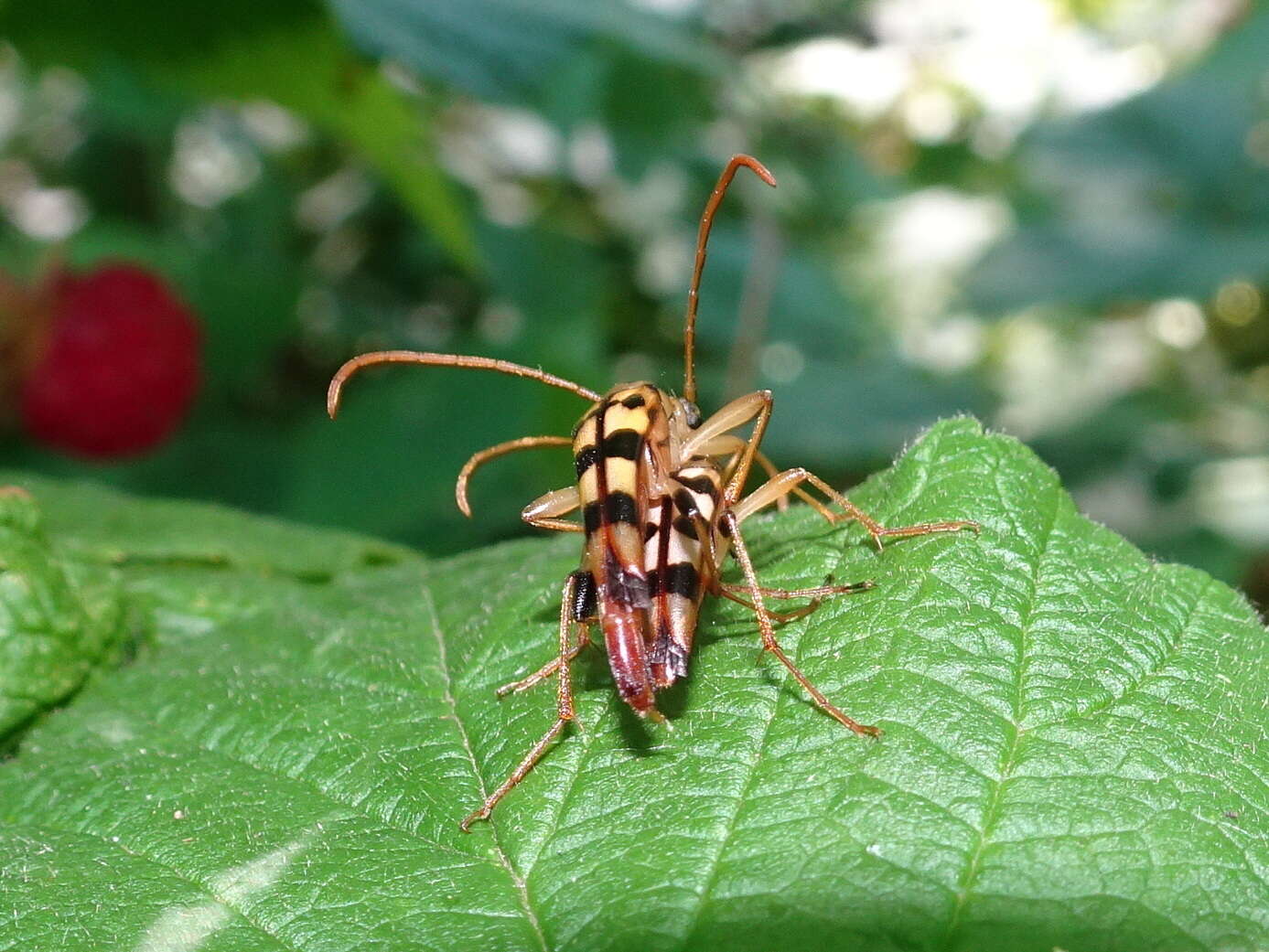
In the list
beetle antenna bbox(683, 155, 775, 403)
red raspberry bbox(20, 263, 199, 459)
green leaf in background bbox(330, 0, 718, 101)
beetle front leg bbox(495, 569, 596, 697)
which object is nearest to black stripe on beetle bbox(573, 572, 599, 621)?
beetle front leg bbox(495, 569, 596, 697)

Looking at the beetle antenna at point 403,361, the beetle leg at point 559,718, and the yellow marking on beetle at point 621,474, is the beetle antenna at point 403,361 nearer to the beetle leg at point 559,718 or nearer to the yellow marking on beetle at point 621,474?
the yellow marking on beetle at point 621,474

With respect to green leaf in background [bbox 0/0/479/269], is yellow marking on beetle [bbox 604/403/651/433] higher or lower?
lower

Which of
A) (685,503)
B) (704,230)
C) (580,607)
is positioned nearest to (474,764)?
(580,607)

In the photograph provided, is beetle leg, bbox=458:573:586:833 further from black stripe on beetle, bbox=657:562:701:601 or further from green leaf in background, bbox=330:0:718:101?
green leaf in background, bbox=330:0:718:101

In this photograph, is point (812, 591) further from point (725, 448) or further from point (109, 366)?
point (109, 366)

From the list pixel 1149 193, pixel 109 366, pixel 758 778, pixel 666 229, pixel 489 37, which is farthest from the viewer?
pixel 666 229
